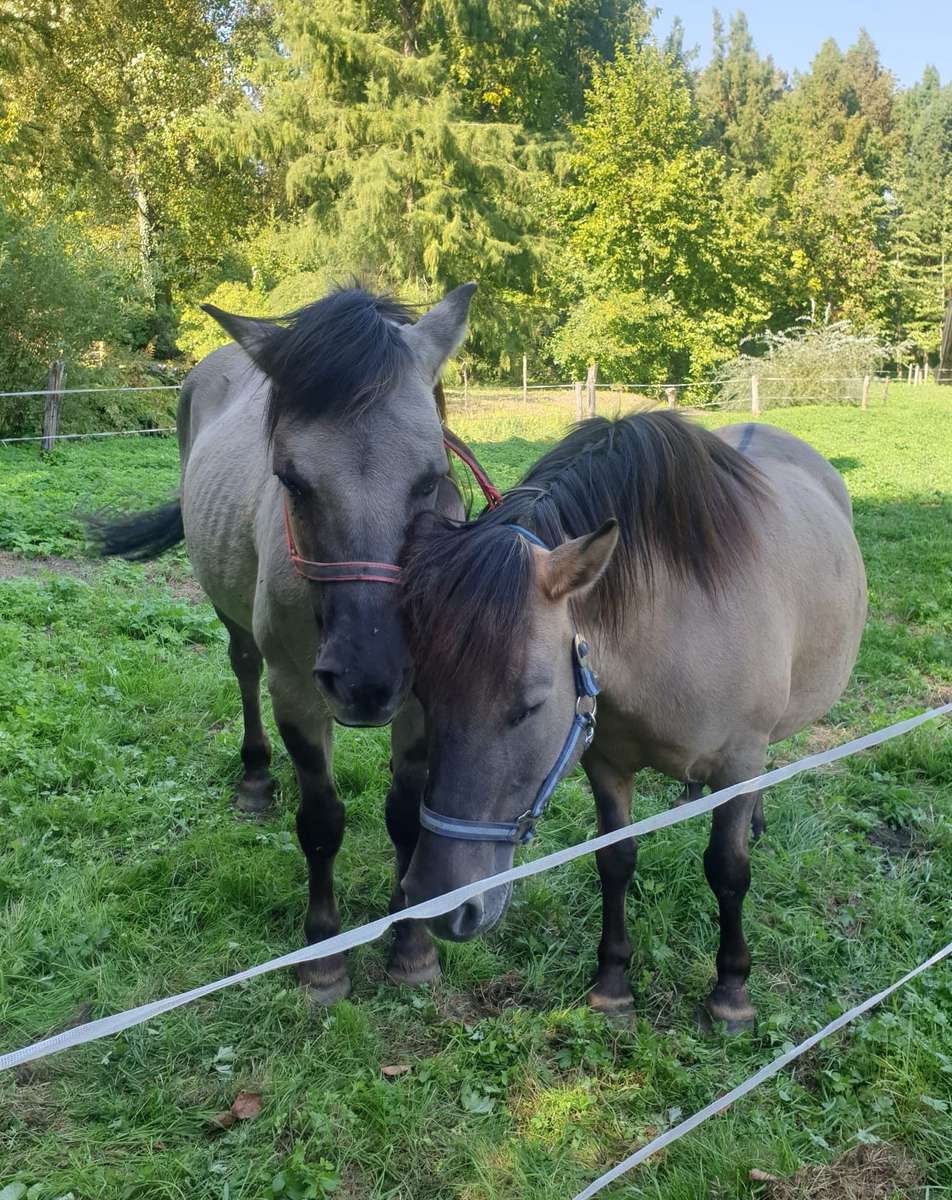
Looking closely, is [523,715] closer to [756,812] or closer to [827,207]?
[756,812]

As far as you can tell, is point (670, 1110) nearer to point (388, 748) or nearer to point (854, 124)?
point (388, 748)

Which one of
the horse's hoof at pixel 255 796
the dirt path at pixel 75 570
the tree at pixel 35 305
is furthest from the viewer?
the tree at pixel 35 305

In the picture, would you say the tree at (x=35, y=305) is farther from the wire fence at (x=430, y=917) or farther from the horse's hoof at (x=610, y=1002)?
the wire fence at (x=430, y=917)

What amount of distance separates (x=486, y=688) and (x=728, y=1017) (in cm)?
157

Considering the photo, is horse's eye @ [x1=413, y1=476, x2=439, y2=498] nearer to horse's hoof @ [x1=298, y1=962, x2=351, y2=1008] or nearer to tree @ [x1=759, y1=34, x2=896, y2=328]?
horse's hoof @ [x1=298, y1=962, x2=351, y2=1008]

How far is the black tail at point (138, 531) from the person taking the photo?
493 cm

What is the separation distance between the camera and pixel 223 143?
70.9ft

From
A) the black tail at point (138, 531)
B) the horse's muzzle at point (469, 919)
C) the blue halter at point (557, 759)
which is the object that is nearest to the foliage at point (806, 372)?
the black tail at point (138, 531)

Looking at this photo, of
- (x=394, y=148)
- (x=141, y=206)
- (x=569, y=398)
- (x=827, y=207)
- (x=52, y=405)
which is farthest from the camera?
(x=827, y=207)

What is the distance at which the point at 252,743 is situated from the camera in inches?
158

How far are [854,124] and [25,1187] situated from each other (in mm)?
54517

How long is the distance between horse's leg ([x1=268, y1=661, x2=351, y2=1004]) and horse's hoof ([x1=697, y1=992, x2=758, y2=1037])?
1185mm

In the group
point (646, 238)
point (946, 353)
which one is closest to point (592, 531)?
point (646, 238)

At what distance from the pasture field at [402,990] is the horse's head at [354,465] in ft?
3.79
